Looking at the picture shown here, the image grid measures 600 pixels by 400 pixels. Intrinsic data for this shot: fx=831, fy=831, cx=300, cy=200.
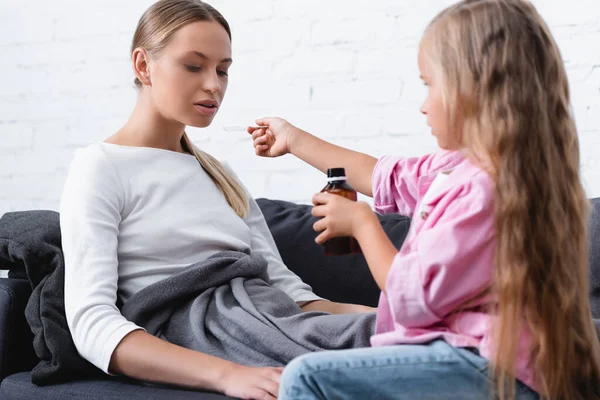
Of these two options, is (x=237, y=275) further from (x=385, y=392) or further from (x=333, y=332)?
(x=385, y=392)

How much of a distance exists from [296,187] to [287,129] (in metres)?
0.74

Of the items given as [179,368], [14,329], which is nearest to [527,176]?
[179,368]

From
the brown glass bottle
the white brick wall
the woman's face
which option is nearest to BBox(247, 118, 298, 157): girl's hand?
the woman's face

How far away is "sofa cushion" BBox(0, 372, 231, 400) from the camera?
4.64ft

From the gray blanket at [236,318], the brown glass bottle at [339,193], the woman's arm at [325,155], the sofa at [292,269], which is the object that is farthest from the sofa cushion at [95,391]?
the woman's arm at [325,155]

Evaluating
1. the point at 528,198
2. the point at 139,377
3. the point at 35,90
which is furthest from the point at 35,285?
the point at 35,90

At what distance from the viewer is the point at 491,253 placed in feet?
3.69

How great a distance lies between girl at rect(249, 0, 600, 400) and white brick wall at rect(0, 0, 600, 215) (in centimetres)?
98

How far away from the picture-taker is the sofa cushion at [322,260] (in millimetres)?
1943

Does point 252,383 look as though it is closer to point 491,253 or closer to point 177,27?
point 491,253

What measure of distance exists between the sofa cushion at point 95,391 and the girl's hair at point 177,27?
1.67ft

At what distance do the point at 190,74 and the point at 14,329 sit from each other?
24.6 inches

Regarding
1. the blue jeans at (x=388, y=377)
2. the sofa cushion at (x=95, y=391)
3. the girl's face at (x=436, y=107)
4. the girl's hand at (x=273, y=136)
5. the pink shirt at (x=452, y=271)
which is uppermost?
the girl's face at (x=436, y=107)

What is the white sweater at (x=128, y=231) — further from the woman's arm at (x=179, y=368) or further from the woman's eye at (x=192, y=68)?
the woman's eye at (x=192, y=68)
